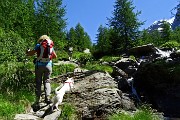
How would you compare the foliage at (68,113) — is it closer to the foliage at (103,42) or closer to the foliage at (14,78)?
the foliage at (14,78)

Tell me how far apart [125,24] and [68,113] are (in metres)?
50.9

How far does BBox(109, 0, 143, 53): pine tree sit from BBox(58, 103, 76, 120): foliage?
163 feet

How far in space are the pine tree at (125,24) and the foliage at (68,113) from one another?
1950 inches

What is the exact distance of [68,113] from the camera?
447 inches

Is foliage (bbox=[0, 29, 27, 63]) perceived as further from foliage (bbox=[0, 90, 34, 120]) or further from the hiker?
the hiker

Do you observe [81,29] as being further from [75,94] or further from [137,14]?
[75,94]

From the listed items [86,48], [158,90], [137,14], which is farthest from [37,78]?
[86,48]

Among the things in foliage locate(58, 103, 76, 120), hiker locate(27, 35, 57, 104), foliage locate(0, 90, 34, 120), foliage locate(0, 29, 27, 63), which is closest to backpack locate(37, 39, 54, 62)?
hiker locate(27, 35, 57, 104)

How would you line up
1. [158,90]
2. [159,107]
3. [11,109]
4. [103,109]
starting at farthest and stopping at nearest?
[158,90] → [159,107] → [103,109] → [11,109]

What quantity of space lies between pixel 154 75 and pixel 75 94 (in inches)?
444

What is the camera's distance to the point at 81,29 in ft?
331

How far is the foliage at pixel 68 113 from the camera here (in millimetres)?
11164

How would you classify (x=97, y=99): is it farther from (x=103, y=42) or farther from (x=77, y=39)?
(x=77, y=39)

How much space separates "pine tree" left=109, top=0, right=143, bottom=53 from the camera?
60.8 metres
